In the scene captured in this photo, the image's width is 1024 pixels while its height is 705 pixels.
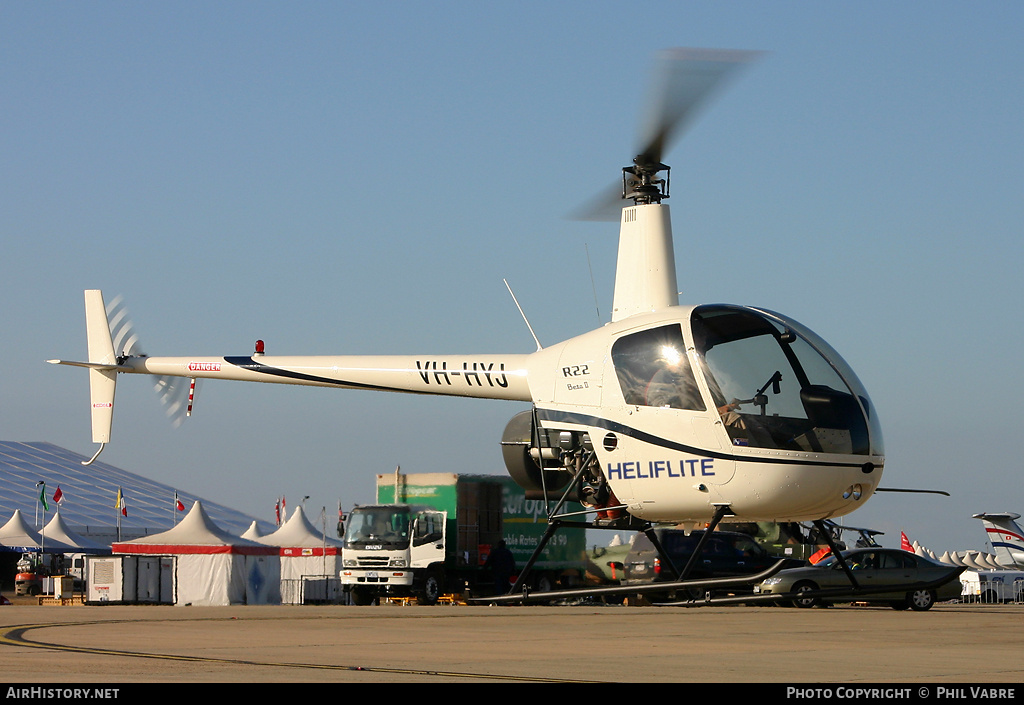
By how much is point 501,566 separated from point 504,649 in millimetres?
15224

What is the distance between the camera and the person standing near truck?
1060 inches

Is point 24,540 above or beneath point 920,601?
above

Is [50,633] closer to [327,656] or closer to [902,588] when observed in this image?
[327,656]

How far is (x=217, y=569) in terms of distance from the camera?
101 feet

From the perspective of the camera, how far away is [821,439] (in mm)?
12031

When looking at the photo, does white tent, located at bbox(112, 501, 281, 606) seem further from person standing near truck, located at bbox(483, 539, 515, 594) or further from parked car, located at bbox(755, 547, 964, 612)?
parked car, located at bbox(755, 547, 964, 612)

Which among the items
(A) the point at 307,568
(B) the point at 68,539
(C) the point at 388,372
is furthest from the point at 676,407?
(B) the point at 68,539

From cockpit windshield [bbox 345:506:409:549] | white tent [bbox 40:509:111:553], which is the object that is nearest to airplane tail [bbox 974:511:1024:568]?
cockpit windshield [bbox 345:506:409:549]

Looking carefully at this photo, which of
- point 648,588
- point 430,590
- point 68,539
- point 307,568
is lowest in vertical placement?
point 430,590

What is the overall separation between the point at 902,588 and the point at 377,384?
741cm

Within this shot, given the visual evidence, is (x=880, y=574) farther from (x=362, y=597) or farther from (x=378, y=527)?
(x=362, y=597)

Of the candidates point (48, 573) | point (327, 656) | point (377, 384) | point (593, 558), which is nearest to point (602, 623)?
point (377, 384)

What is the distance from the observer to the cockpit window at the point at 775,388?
12.0 meters

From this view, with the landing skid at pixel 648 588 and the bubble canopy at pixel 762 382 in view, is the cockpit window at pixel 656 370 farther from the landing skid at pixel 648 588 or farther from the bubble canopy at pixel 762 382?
the landing skid at pixel 648 588
